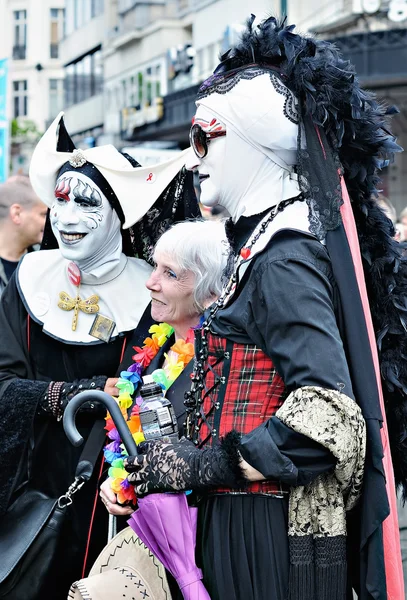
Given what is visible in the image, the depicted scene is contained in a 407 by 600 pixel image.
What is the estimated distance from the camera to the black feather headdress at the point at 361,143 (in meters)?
2.79

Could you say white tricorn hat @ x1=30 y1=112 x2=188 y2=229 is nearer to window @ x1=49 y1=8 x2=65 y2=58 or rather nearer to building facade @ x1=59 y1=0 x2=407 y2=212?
building facade @ x1=59 y1=0 x2=407 y2=212

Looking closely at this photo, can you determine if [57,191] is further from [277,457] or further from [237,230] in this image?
[277,457]

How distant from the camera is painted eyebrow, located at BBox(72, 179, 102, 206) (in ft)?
14.1

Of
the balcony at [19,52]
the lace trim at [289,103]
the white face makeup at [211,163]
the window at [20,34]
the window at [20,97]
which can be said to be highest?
the window at [20,34]

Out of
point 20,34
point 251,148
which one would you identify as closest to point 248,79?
point 251,148

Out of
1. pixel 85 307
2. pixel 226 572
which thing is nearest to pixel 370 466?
pixel 226 572

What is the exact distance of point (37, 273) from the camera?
446 cm

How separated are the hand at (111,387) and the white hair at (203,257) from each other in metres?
0.52

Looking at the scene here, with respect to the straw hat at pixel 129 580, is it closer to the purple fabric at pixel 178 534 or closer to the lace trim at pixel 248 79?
the purple fabric at pixel 178 534

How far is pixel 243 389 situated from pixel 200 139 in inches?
27.5

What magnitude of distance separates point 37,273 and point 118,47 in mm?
38358

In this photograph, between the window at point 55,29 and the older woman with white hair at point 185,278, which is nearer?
the older woman with white hair at point 185,278

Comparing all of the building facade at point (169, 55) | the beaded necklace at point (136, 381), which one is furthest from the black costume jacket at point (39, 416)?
the building facade at point (169, 55)

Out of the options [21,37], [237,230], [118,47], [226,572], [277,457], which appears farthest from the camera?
[21,37]
